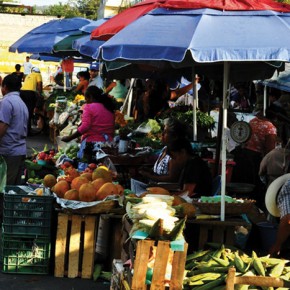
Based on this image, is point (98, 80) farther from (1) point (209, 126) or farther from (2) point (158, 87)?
(1) point (209, 126)

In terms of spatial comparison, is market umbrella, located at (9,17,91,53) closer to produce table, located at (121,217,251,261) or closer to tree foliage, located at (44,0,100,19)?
produce table, located at (121,217,251,261)

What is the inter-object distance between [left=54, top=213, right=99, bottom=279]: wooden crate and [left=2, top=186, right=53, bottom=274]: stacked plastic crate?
0.15m

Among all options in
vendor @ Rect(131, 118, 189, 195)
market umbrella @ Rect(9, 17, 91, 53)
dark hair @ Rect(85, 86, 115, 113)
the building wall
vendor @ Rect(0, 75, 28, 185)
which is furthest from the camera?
the building wall

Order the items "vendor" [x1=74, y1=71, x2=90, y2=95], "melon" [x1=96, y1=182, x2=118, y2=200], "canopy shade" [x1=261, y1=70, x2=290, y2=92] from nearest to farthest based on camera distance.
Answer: "melon" [x1=96, y1=182, x2=118, y2=200], "canopy shade" [x1=261, y1=70, x2=290, y2=92], "vendor" [x1=74, y1=71, x2=90, y2=95]

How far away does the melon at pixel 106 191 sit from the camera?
7314mm

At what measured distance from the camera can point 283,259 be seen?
6.05m

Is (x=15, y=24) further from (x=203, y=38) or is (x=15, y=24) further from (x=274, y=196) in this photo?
(x=203, y=38)

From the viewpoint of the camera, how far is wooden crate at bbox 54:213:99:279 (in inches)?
289

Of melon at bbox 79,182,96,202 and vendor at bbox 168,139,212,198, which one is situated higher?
vendor at bbox 168,139,212,198

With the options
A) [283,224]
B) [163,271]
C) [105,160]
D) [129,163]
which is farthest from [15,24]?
[163,271]

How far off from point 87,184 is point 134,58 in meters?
2.10

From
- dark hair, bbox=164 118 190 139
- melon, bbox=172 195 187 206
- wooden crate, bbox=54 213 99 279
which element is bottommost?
wooden crate, bbox=54 213 99 279

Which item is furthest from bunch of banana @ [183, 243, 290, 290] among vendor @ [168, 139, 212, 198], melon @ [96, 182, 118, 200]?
melon @ [96, 182, 118, 200]

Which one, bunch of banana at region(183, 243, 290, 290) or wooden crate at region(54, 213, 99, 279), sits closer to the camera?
bunch of banana at region(183, 243, 290, 290)
